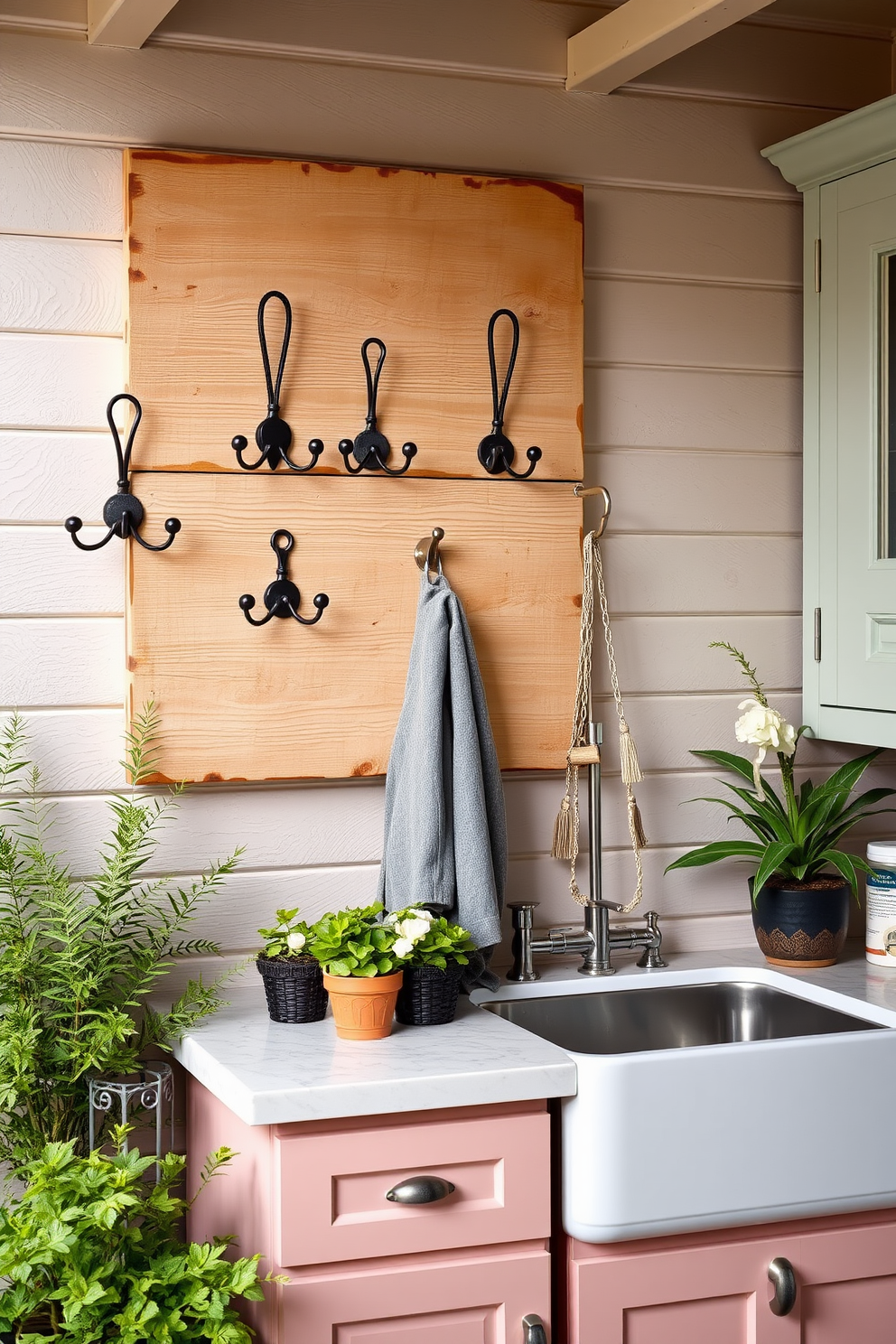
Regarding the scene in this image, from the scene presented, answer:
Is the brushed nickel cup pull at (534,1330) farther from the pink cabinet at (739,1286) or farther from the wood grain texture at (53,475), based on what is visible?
the wood grain texture at (53,475)

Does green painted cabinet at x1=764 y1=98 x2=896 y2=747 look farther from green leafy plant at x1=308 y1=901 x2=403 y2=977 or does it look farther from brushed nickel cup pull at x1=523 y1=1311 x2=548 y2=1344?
brushed nickel cup pull at x1=523 y1=1311 x2=548 y2=1344

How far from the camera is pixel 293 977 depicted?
1.81 m

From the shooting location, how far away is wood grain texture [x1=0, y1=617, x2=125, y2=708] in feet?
6.35

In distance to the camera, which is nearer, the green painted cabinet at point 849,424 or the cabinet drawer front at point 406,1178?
the cabinet drawer front at point 406,1178

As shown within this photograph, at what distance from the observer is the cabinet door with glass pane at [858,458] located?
213 cm

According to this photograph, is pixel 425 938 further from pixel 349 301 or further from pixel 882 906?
pixel 349 301

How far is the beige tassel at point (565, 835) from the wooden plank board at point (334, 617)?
0.23 feet

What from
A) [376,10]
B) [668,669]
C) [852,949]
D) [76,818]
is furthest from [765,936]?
[376,10]

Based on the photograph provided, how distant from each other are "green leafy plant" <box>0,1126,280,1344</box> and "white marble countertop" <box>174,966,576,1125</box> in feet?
0.38

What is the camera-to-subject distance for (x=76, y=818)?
1.96 meters

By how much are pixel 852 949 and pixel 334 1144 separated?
1.06m

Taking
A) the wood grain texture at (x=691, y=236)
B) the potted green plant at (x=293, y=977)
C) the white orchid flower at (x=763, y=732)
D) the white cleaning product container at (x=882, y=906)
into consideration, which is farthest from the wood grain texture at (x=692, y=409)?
the potted green plant at (x=293, y=977)

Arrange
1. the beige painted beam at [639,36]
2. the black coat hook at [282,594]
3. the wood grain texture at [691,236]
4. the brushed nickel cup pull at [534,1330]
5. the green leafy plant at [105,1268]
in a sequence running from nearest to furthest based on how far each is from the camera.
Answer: the green leafy plant at [105,1268]
the brushed nickel cup pull at [534,1330]
the beige painted beam at [639,36]
the black coat hook at [282,594]
the wood grain texture at [691,236]

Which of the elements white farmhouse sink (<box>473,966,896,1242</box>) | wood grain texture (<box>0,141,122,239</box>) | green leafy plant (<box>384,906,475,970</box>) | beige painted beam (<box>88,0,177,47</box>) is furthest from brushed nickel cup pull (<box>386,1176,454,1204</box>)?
beige painted beam (<box>88,0,177,47</box>)
